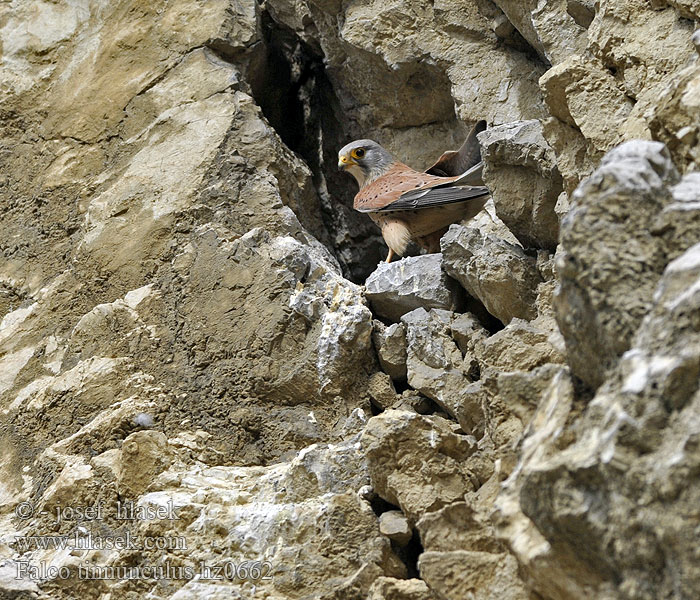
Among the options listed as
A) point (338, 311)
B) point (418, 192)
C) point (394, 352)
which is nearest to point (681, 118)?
point (394, 352)

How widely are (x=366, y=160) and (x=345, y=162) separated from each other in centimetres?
14

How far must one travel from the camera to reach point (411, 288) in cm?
369

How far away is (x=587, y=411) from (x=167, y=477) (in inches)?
69.2

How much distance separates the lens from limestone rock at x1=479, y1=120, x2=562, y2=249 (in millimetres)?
3359

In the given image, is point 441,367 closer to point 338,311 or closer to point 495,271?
point 495,271

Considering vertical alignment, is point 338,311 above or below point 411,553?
above

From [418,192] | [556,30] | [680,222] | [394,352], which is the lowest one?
[418,192]

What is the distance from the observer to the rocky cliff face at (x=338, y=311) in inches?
71.2

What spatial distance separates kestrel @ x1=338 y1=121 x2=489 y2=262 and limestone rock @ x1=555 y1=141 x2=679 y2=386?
2422 millimetres

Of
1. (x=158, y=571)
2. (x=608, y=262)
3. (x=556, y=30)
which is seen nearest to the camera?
(x=608, y=262)

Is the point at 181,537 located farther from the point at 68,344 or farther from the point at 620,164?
the point at 620,164

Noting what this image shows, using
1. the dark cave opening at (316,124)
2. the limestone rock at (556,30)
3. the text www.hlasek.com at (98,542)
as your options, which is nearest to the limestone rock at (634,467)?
the text www.hlasek.com at (98,542)

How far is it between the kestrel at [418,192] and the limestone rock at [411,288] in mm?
665

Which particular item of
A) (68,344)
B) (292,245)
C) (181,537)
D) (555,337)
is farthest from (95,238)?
(555,337)
